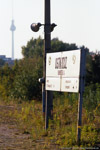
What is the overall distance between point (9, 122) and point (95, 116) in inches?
115

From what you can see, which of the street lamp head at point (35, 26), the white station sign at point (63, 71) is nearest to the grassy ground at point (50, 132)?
the white station sign at point (63, 71)

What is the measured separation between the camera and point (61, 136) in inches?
383

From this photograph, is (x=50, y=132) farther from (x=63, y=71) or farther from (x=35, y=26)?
(x=35, y=26)

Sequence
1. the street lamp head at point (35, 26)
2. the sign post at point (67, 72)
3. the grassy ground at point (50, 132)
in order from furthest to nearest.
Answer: the street lamp head at point (35, 26)
the grassy ground at point (50, 132)
the sign post at point (67, 72)

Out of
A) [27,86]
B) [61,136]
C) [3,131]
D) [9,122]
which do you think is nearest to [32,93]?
[27,86]

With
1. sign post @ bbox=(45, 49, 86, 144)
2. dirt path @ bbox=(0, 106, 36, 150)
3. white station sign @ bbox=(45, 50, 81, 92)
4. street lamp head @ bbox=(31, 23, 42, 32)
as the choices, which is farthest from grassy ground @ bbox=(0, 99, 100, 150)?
street lamp head @ bbox=(31, 23, 42, 32)

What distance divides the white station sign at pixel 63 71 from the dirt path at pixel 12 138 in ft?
5.02

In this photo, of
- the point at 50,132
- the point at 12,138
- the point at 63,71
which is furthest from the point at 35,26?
the point at 12,138

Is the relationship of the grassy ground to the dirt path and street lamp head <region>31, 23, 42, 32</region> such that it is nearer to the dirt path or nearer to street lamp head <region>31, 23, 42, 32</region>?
the dirt path

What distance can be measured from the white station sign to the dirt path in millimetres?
1532

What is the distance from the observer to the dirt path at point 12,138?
8968 millimetres

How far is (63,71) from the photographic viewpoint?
977cm

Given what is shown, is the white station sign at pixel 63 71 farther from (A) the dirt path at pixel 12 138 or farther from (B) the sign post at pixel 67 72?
(A) the dirt path at pixel 12 138

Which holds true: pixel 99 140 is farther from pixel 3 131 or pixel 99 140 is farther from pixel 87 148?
pixel 3 131
